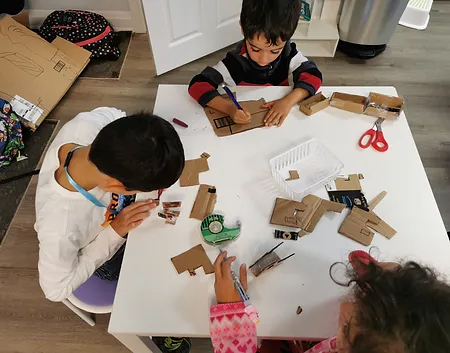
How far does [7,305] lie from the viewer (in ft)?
4.92

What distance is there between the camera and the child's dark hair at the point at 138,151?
76cm

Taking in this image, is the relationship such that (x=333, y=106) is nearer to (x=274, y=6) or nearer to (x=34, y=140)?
(x=274, y=6)

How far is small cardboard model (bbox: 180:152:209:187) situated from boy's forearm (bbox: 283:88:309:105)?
0.33 meters

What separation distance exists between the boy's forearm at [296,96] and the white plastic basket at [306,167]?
16 cm

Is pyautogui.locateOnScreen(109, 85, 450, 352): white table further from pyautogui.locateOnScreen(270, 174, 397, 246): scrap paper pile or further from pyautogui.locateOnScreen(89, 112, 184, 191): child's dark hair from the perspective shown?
pyautogui.locateOnScreen(89, 112, 184, 191): child's dark hair

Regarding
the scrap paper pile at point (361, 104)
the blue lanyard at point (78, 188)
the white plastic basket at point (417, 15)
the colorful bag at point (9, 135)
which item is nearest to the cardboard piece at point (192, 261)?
the blue lanyard at point (78, 188)

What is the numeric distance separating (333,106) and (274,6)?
1.14ft

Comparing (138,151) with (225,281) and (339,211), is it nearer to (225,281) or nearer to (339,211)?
(225,281)

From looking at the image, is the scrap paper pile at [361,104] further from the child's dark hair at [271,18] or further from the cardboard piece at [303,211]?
the cardboard piece at [303,211]

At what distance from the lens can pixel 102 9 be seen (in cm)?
243

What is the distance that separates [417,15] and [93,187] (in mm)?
2429

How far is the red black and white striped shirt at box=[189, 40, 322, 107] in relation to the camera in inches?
48.7

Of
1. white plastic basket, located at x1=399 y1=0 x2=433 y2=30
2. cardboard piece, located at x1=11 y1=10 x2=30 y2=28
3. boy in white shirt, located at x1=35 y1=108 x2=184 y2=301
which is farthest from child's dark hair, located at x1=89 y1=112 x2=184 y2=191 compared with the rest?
white plastic basket, located at x1=399 y1=0 x2=433 y2=30

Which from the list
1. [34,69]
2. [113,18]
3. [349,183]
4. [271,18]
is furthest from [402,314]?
→ [113,18]
